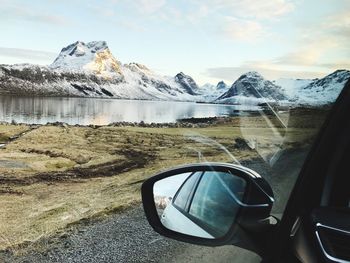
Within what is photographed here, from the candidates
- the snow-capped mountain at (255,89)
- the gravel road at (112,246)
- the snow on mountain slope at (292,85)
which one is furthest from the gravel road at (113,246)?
the snow on mountain slope at (292,85)

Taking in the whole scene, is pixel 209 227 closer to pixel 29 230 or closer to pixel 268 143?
pixel 268 143

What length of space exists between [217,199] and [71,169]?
673 centimetres

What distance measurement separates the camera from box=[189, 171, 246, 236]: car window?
126cm

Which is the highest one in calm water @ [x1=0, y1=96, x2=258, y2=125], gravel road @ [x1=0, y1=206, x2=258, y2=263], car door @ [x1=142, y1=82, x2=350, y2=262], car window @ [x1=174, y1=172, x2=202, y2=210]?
car door @ [x1=142, y1=82, x2=350, y2=262]

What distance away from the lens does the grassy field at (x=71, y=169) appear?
21.2ft

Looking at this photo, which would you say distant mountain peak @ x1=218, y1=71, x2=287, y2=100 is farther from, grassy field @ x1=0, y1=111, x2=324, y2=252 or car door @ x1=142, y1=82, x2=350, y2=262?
grassy field @ x1=0, y1=111, x2=324, y2=252

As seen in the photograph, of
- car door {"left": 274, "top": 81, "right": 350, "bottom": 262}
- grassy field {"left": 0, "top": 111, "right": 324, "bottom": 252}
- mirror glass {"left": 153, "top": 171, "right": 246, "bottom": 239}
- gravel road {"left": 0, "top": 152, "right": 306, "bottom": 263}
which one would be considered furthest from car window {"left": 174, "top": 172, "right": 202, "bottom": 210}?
grassy field {"left": 0, "top": 111, "right": 324, "bottom": 252}

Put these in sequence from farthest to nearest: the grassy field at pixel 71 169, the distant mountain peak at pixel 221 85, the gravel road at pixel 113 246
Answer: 1. the grassy field at pixel 71 169
2. the gravel road at pixel 113 246
3. the distant mountain peak at pixel 221 85

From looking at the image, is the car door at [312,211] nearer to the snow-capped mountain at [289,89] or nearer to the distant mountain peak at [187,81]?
the snow-capped mountain at [289,89]

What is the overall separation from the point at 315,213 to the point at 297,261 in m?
0.10

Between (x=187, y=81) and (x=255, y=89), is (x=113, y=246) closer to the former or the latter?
(x=187, y=81)

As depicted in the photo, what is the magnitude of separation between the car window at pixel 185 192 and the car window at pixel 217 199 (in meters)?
0.03

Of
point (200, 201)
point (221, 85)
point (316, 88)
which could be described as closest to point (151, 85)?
point (221, 85)

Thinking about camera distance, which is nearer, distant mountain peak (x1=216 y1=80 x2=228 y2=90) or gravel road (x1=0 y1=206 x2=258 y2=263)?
distant mountain peak (x1=216 y1=80 x2=228 y2=90)
